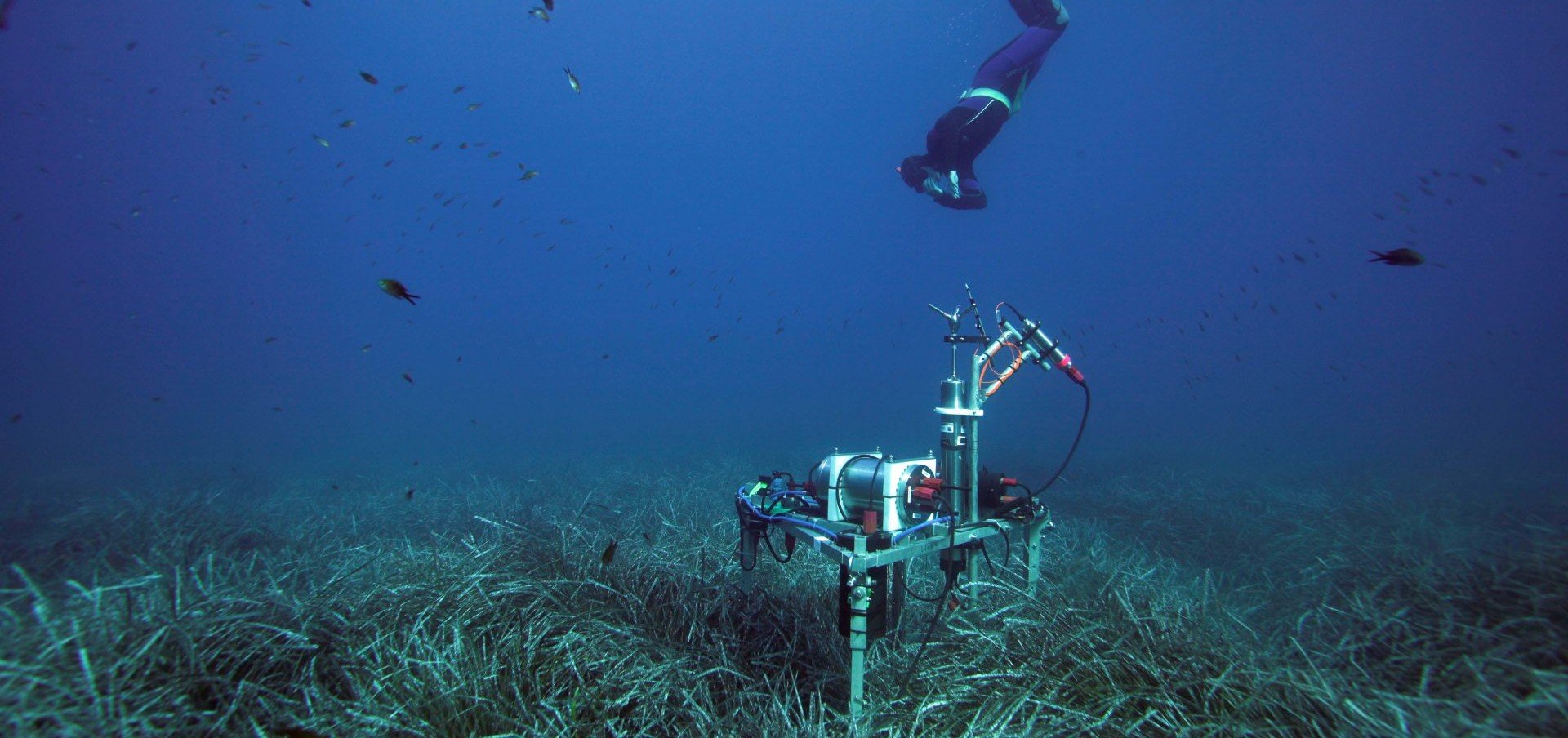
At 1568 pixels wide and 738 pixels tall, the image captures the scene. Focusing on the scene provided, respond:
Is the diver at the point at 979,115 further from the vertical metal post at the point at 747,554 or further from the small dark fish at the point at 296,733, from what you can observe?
the small dark fish at the point at 296,733

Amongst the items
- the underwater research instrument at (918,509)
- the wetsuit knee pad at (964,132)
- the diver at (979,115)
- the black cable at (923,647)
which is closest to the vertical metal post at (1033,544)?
the underwater research instrument at (918,509)

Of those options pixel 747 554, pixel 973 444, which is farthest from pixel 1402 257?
pixel 747 554

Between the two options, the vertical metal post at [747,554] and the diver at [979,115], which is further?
the diver at [979,115]

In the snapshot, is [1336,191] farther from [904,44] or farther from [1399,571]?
[1399,571]

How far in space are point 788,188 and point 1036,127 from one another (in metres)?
27.4

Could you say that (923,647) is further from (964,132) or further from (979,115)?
(979,115)

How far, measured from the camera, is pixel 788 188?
6519cm

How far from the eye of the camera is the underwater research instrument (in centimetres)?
210

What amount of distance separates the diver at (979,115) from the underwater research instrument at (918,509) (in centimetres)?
402

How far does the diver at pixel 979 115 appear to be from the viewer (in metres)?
6.17

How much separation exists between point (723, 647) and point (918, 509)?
1062mm

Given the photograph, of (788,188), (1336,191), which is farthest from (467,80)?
(1336,191)

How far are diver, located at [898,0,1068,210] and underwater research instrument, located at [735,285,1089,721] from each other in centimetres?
402

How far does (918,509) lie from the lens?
246 centimetres
